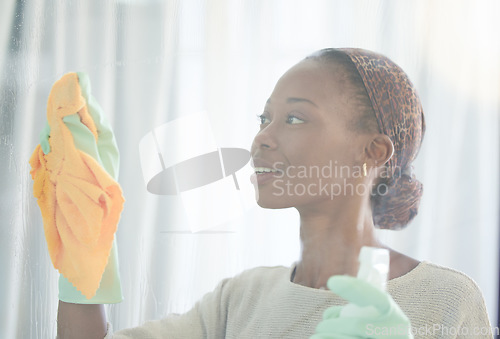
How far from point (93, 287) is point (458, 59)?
596 mm

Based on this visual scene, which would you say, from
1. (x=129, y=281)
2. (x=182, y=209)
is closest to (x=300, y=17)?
(x=182, y=209)

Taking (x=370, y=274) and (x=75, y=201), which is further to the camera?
(x=75, y=201)

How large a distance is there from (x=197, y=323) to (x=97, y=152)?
27 cm

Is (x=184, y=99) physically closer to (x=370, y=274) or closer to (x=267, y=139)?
(x=267, y=139)

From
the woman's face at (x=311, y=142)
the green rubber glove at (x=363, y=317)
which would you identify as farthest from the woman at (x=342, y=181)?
the green rubber glove at (x=363, y=317)

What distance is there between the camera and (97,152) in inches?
24.3

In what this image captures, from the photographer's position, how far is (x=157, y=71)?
0.71 metres

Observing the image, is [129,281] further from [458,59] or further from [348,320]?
[458,59]

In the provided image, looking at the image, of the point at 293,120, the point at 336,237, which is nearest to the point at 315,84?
the point at 293,120

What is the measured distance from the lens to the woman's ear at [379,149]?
558mm

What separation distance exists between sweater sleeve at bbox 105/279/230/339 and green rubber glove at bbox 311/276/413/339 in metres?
0.25

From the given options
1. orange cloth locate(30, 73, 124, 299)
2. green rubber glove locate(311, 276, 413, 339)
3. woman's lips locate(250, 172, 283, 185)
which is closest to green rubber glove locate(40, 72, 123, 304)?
orange cloth locate(30, 73, 124, 299)

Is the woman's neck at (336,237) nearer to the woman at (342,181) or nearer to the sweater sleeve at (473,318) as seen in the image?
the woman at (342,181)

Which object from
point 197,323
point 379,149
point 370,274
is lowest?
point 197,323
